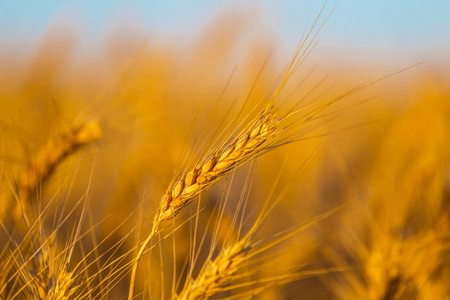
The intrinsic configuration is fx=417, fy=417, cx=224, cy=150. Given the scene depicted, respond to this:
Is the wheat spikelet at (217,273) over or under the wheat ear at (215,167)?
under

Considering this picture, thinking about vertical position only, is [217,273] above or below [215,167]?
below

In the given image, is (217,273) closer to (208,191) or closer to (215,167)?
(215,167)

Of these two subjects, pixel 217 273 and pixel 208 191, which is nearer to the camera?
pixel 217 273

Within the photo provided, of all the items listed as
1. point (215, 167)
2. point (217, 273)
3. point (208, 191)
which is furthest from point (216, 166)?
point (208, 191)

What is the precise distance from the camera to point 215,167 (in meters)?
0.62

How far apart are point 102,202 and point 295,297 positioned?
0.78 metres

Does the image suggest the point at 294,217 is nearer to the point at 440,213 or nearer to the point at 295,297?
the point at 295,297

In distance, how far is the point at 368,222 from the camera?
117cm

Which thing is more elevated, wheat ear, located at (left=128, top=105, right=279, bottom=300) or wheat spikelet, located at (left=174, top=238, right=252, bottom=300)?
wheat ear, located at (left=128, top=105, right=279, bottom=300)

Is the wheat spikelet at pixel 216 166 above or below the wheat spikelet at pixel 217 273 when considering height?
above

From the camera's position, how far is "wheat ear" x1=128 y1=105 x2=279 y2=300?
1.98ft

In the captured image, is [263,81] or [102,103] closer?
[102,103]

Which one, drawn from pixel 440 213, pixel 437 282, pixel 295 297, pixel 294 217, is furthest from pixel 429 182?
pixel 295 297

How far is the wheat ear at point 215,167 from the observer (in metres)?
0.60
